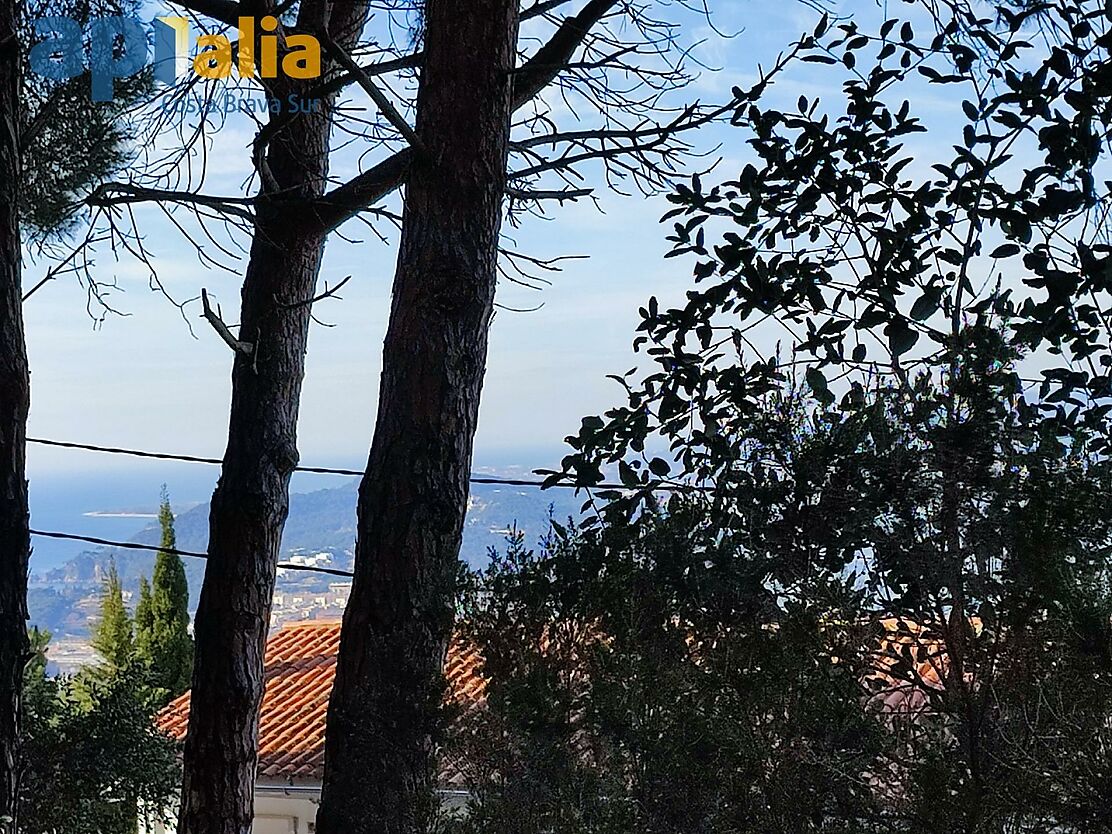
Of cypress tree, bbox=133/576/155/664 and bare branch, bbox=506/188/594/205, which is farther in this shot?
cypress tree, bbox=133/576/155/664

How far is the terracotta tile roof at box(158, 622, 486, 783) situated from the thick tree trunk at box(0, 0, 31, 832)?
225cm

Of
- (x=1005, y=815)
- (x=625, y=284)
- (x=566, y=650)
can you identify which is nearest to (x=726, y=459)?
(x=566, y=650)

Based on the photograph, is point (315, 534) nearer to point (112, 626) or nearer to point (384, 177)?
point (112, 626)

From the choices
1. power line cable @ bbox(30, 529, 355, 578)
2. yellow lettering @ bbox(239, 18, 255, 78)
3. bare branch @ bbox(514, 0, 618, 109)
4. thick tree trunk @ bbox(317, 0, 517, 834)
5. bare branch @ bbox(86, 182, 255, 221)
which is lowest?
power line cable @ bbox(30, 529, 355, 578)

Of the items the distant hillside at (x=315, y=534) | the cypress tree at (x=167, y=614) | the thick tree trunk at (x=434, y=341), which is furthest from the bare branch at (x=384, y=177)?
the cypress tree at (x=167, y=614)

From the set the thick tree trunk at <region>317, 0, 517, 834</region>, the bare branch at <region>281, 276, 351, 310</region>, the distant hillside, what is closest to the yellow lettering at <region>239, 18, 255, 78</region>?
the bare branch at <region>281, 276, 351, 310</region>

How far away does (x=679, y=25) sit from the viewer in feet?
14.0

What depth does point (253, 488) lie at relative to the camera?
4.09 metres

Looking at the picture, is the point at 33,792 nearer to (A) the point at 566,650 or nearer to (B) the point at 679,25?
(A) the point at 566,650

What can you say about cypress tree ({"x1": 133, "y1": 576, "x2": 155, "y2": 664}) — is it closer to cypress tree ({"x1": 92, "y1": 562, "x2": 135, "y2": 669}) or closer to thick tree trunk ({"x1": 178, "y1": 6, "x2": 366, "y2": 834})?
cypress tree ({"x1": 92, "y1": 562, "x2": 135, "y2": 669})

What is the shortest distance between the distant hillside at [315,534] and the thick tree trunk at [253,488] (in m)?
0.22

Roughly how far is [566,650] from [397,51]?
3155 millimetres

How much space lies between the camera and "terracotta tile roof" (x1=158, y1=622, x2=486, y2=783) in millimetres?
7613

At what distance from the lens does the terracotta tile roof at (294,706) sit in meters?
7.61
